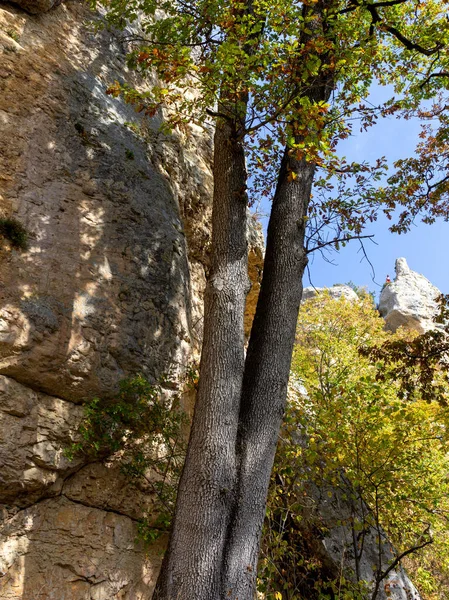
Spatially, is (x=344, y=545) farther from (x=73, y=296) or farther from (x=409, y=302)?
(x=409, y=302)

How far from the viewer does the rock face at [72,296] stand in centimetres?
421

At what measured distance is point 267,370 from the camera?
437 centimetres

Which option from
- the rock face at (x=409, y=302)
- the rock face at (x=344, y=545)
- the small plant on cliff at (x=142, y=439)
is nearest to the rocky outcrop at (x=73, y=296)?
the small plant on cliff at (x=142, y=439)

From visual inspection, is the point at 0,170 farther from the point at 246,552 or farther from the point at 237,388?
the point at 246,552

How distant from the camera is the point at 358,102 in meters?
6.95

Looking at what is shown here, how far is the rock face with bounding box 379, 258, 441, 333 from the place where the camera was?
1230 inches

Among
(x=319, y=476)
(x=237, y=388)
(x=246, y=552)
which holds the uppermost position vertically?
(x=237, y=388)

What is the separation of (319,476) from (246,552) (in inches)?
126

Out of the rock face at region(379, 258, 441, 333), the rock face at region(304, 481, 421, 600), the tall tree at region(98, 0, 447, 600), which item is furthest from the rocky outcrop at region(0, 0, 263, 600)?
the rock face at region(379, 258, 441, 333)

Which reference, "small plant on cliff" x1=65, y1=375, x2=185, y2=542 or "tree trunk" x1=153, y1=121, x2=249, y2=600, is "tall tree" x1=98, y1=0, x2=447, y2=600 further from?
"small plant on cliff" x1=65, y1=375, x2=185, y2=542

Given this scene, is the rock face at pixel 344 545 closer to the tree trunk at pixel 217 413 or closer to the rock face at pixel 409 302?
the tree trunk at pixel 217 413

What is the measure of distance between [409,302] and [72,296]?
102ft

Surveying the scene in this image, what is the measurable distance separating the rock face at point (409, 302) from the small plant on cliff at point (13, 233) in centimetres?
2888

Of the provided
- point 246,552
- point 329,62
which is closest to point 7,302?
point 246,552
